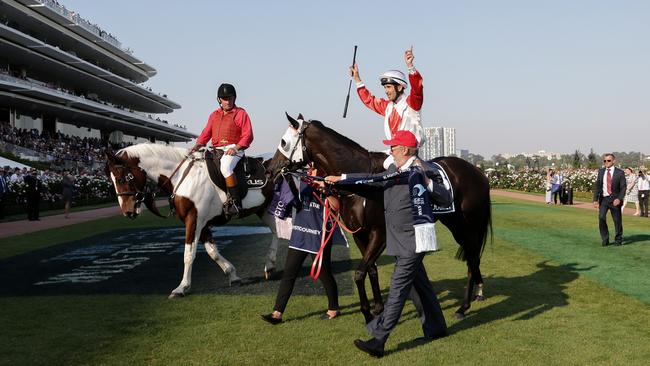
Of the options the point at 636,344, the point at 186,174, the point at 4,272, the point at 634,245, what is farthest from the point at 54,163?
the point at 636,344

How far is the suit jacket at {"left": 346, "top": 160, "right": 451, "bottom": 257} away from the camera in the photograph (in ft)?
14.3

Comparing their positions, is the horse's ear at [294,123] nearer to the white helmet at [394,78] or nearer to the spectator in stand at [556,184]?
the white helmet at [394,78]

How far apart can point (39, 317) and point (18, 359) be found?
140 cm

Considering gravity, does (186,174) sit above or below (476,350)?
above

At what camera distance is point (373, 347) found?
437 centimetres

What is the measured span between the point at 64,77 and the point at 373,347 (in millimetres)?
55752

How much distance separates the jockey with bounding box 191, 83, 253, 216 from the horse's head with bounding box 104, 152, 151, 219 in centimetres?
81

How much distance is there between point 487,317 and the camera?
5.65 meters

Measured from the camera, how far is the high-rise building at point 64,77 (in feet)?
134

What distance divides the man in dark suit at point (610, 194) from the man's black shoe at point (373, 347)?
839 centimetres

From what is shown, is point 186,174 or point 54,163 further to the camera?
point 54,163

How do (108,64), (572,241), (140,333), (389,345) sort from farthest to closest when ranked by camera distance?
(108,64), (572,241), (140,333), (389,345)

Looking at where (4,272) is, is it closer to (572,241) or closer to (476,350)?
(476,350)

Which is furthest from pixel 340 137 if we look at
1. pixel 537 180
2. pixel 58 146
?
pixel 58 146
